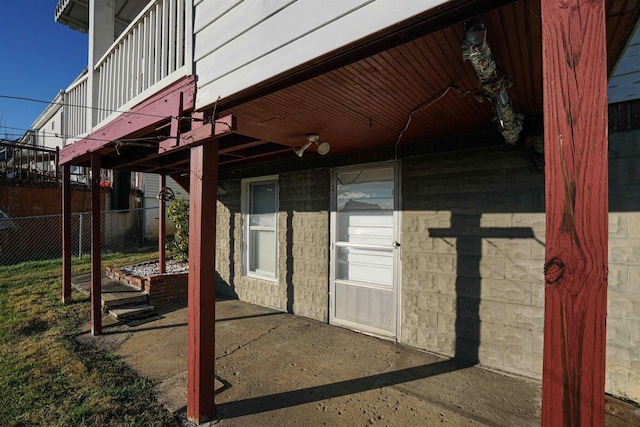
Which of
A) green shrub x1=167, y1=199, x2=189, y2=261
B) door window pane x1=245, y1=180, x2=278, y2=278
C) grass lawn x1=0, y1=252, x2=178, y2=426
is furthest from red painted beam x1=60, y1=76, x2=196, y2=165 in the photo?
green shrub x1=167, y1=199, x2=189, y2=261

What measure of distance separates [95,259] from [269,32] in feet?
12.4

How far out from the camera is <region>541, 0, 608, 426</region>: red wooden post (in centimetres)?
97

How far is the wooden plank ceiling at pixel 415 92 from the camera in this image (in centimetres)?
154

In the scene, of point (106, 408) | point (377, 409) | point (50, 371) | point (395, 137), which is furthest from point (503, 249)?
point (50, 371)

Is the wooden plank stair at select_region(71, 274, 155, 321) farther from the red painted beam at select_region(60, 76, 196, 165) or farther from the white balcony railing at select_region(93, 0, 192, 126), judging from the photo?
the white balcony railing at select_region(93, 0, 192, 126)

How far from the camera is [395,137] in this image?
3443mm

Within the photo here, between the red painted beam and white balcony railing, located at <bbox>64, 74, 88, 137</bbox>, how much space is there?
0.57 meters

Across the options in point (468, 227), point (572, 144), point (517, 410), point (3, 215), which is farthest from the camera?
point (3, 215)

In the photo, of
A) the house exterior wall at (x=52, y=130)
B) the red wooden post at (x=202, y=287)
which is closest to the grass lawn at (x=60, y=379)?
the red wooden post at (x=202, y=287)

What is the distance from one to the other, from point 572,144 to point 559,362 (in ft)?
2.33

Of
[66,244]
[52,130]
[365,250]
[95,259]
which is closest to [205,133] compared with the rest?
[365,250]

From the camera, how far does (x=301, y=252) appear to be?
4.66m

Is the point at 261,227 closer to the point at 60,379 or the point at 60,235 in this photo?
the point at 60,379

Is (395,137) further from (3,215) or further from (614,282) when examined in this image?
(3,215)
